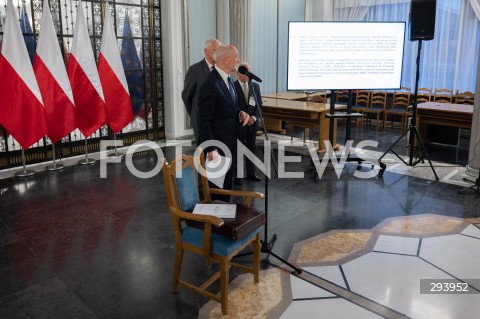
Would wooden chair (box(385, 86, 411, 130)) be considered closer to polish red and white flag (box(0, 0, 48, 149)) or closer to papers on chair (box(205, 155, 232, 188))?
papers on chair (box(205, 155, 232, 188))

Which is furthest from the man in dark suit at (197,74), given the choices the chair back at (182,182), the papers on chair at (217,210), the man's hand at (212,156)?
the papers on chair at (217,210)

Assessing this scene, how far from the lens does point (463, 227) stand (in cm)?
385

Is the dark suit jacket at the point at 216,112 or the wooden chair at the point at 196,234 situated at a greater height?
the dark suit jacket at the point at 216,112

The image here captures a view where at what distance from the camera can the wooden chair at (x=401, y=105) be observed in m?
8.68

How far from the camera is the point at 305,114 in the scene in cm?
663

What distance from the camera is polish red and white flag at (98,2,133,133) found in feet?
19.5

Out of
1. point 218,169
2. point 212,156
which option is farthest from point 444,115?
point 212,156

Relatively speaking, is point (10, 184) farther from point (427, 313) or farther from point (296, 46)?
point (427, 313)

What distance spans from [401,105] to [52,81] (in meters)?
6.97

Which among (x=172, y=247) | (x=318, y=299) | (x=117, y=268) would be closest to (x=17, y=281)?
(x=117, y=268)

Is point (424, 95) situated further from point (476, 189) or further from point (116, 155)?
point (116, 155)

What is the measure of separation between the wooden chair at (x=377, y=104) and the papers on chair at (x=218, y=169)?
6.16 meters

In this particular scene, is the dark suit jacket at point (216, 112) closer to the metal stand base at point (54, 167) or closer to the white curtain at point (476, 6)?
the metal stand base at point (54, 167)

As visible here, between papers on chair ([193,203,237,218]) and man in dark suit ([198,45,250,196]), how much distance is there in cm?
48
